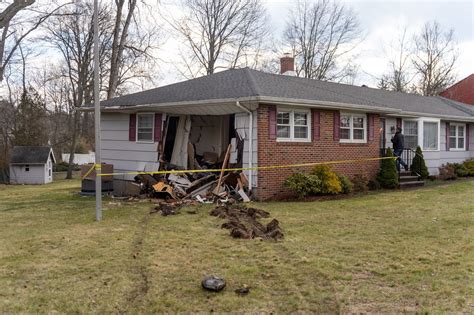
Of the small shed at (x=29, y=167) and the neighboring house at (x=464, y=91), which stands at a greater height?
the neighboring house at (x=464, y=91)

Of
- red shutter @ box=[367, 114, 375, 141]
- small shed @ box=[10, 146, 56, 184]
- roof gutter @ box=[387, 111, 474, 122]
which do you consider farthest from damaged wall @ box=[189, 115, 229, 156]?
small shed @ box=[10, 146, 56, 184]

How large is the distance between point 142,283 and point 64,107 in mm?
35903

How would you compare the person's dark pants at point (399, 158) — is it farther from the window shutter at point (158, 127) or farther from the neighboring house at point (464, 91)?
the neighboring house at point (464, 91)

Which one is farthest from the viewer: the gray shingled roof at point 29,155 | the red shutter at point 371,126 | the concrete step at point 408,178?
the gray shingled roof at point 29,155

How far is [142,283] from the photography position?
15.4 ft

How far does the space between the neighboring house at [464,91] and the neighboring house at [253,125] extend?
20466mm

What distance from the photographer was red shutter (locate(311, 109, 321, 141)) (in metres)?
12.7

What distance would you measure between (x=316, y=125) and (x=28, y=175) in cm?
2100

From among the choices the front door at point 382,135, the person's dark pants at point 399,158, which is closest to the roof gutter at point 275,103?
the front door at point 382,135

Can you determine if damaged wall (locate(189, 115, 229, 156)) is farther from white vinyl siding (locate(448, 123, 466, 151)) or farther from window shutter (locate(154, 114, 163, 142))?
white vinyl siding (locate(448, 123, 466, 151))

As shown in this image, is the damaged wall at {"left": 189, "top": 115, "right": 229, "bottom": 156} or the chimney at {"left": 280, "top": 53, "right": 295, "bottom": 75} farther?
the chimney at {"left": 280, "top": 53, "right": 295, "bottom": 75}

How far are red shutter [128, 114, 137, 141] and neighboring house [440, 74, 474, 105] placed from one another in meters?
30.1

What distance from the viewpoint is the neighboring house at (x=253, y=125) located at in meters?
11.6

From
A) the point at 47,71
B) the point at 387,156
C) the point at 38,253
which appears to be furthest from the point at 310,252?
the point at 47,71
